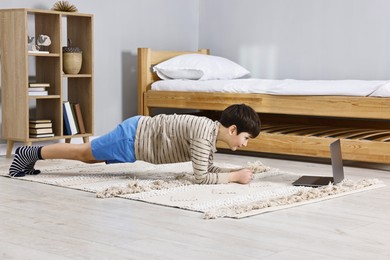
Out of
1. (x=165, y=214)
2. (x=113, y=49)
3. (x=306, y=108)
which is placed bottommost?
(x=165, y=214)

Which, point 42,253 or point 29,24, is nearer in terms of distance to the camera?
point 42,253

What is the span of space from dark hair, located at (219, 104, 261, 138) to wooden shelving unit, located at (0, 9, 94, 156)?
4.93 feet

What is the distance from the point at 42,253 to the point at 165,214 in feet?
2.10

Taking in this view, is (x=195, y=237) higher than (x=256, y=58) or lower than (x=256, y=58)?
lower

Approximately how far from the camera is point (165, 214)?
8.34 ft

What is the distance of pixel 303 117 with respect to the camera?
15.6 ft

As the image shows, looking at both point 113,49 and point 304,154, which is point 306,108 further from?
point 113,49

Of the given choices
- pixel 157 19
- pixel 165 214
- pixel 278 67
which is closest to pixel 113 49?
pixel 157 19

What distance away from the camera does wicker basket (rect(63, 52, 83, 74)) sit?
14.3ft

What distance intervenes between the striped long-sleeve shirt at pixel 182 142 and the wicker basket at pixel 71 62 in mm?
1293

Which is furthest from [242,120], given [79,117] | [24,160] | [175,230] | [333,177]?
[79,117]

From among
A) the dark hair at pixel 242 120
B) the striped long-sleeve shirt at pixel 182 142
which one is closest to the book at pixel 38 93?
the striped long-sleeve shirt at pixel 182 142

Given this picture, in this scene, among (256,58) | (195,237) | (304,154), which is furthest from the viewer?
(256,58)

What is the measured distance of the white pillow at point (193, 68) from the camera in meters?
4.79
